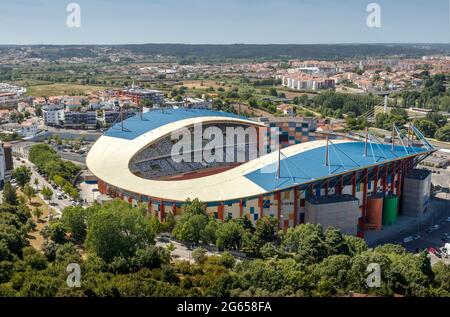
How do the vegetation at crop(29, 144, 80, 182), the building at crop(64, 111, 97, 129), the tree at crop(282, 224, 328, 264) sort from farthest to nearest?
1. the building at crop(64, 111, 97, 129)
2. the vegetation at crop(29, 144, 80, 182)
3. the tree at crop(282, 224, 328, 264)

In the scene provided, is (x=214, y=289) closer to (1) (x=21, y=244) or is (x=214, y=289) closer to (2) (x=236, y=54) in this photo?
(1) (x=21, y=244)

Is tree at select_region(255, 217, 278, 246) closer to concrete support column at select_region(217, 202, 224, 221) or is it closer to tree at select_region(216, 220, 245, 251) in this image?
tree at select_region(216, 220, 245, 251)

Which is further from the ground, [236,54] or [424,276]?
[236,54]

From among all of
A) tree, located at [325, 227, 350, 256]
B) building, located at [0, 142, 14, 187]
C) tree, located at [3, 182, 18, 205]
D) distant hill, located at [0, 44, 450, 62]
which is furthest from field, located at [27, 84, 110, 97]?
distant hill, located at [0, 44, 450, 62]

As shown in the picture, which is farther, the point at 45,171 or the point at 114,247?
the point at 45,171

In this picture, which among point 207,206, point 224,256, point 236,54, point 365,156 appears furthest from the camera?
point 236,54

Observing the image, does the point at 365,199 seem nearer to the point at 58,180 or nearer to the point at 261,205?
the point at 261,205

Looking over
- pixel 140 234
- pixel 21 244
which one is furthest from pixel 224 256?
pixel 21 244
